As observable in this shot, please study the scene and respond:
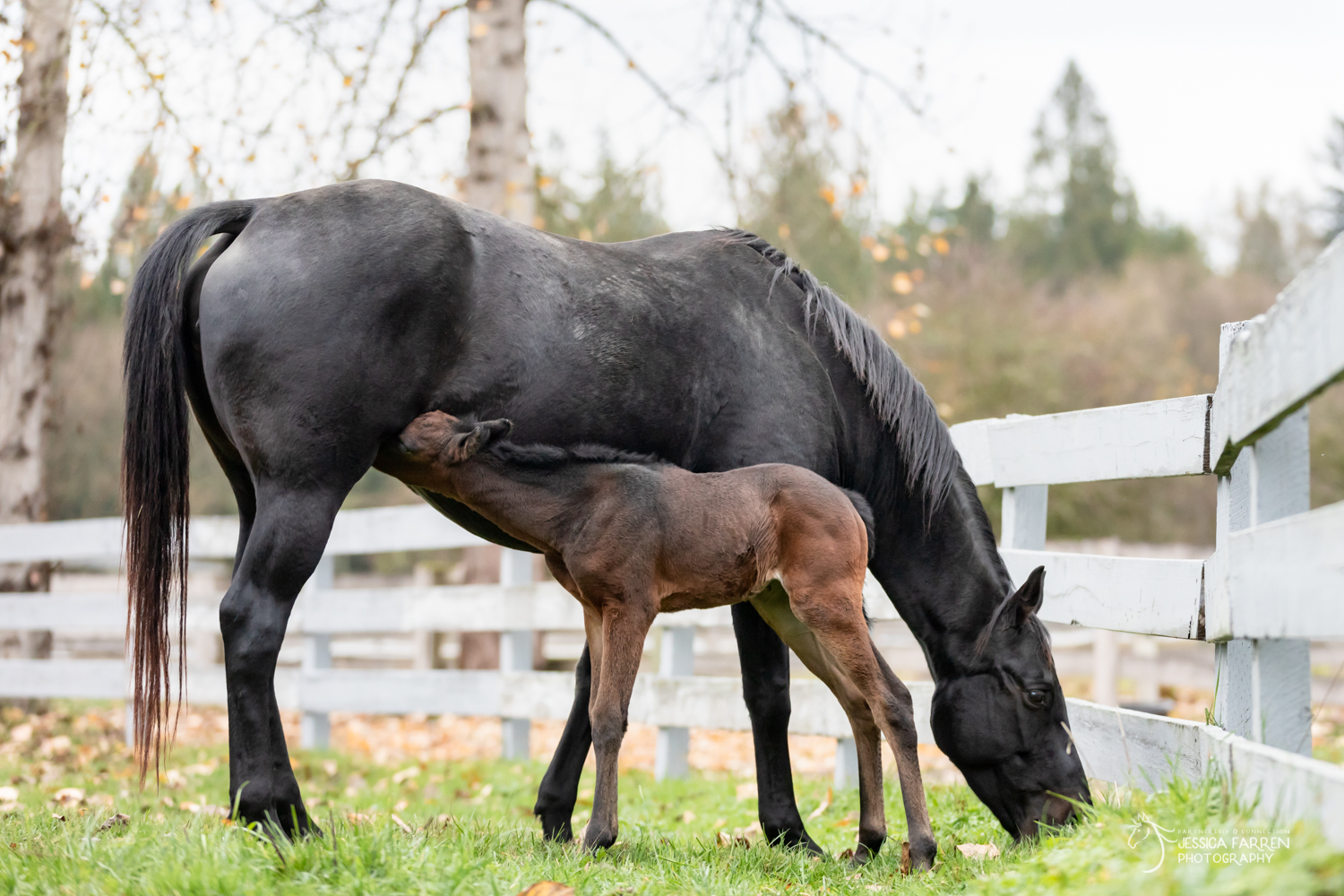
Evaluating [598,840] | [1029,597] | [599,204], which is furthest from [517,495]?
[599,204]

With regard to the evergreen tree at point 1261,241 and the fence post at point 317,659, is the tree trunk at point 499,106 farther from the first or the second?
the evergreen tree at point 1261,241

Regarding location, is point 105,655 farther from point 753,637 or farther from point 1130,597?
point 1130,597

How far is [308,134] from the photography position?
909 centimetres

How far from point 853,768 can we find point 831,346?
2583 mm

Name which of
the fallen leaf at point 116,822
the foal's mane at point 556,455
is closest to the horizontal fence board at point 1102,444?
the foal's mane at point 556,455

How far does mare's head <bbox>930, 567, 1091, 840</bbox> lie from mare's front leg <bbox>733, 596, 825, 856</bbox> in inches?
23.0

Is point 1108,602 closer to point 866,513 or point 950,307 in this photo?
point 866,513

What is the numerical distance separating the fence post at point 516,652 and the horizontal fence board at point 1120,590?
345cm

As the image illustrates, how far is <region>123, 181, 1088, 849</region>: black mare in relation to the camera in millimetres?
3387

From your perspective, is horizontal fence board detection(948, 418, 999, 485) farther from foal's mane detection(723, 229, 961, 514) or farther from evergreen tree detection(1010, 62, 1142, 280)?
evergreen tree detection(1010, 62, 1142, 280)

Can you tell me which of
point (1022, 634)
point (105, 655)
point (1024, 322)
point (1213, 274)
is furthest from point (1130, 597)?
point (1213, 274)

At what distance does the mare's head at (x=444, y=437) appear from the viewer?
3.45 m

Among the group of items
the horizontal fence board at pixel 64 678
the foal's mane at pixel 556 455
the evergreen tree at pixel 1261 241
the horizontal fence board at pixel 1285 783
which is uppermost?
the evergreen tree at pixel 1261 241

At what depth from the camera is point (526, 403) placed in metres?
3.70
